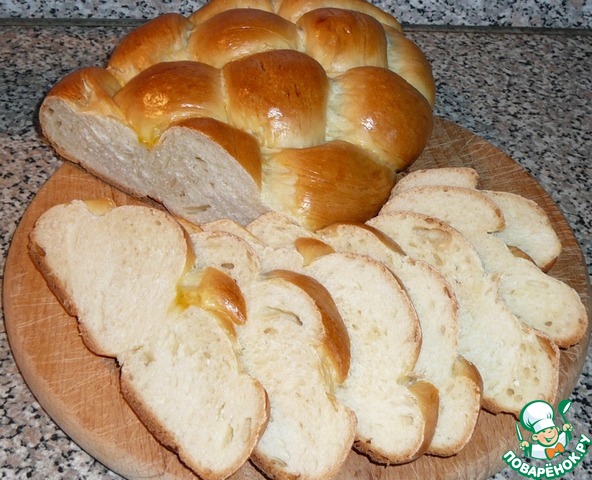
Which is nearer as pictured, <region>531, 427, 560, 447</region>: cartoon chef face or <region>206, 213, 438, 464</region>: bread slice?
<region>206, 213, 438, 464</region>: bread slice

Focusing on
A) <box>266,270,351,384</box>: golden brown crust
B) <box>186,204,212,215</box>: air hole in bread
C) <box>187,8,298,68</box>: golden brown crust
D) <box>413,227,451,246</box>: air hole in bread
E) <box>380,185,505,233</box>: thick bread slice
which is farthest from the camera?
<box>186,204,212,215</box>: air hole in bread

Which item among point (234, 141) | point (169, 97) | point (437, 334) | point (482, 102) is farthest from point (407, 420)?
A: point (482, 102)

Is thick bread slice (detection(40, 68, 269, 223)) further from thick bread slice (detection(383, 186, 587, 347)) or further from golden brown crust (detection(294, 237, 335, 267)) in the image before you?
thick bread slice (detection(383, 186, 587, 347))

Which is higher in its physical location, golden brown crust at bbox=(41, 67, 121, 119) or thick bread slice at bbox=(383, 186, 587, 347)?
golden brown crust at bbox=(41, 67, 121, 119)

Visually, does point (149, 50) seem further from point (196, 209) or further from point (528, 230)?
point (528, 230)

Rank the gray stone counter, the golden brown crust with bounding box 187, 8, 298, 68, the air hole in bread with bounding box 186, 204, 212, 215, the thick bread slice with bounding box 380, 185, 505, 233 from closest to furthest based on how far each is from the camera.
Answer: the thick bread slice with bounding box 380, 185, 505, 233, the golden brown crust with bounding box 187, 8, 298, 68, the air hole in bread with bounding box 186, 204, 212, 215, the gray stone counter

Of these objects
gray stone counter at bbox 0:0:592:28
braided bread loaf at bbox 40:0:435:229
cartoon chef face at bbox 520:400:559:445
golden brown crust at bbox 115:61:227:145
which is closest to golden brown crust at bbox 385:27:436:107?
braided bread loaf at bbox 40:0:435:229

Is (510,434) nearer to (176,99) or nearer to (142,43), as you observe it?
(176,99)

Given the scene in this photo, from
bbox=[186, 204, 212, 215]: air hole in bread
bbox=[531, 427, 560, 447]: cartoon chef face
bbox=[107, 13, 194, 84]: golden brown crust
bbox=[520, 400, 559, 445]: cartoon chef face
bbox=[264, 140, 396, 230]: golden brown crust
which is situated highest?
bbox=[107, 13, 194, 84]: golden brown crust
